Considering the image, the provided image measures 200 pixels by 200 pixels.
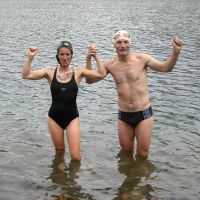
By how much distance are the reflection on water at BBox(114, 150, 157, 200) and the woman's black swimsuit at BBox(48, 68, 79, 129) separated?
8.30 ft

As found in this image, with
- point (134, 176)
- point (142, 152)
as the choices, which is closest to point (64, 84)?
point (142, 152)

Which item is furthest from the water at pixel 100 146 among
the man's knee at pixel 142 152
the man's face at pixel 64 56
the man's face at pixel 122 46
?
the man's face at pixel 122 46

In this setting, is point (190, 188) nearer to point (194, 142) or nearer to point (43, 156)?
point (194, 142)

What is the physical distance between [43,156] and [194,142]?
5.81m

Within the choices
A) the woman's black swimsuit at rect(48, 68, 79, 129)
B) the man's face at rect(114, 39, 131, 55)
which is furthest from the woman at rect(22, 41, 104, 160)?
the man's face at rect(114, 39, 131, 55)

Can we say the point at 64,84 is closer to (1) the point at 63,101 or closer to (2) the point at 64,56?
(1) the point at 63,101

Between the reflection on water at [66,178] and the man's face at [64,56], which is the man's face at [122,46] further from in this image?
Result: the reflection on water at [66,178]

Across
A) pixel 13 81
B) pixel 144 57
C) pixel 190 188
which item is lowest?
pixel 190 188

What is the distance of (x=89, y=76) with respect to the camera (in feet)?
37.0

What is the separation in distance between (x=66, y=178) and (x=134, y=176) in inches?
82.9

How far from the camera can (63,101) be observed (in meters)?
11.3

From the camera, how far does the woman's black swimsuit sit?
11109 millimetres

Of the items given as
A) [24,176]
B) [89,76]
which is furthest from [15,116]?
[89,76]

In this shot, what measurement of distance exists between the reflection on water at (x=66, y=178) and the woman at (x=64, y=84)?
2.43ft
